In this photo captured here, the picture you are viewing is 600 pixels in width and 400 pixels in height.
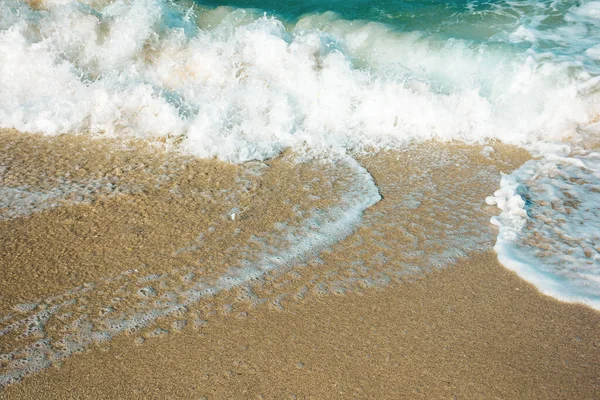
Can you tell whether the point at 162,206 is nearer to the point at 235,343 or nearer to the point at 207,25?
the point at 235,343

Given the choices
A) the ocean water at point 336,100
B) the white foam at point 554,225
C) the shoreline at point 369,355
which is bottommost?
the shoreline at point 369,355

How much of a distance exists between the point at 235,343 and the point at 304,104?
285 centimetres

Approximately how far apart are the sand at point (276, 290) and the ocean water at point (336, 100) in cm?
10

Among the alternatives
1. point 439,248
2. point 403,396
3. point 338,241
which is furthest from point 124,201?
point 403,396

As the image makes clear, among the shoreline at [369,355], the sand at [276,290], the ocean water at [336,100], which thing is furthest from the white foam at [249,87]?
the shoreline at [369,355]

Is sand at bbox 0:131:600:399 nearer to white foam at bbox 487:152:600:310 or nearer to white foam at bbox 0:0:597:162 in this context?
white foam at bbox 487:152:600:310

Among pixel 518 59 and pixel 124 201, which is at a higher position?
pixel 518 59

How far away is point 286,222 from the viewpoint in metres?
3.38

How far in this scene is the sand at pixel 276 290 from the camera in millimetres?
2287

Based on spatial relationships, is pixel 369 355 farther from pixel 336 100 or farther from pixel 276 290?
pixel 336 100

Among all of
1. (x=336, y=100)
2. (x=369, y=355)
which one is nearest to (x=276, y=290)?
(x=369, y=355)

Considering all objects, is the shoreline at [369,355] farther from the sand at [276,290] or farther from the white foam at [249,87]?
the white foam at [249,87]

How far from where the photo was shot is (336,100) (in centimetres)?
493

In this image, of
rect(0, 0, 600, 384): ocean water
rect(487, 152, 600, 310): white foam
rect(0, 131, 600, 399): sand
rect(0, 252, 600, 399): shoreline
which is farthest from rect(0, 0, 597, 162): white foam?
rect(0, 252, 600, 399): shoreline
